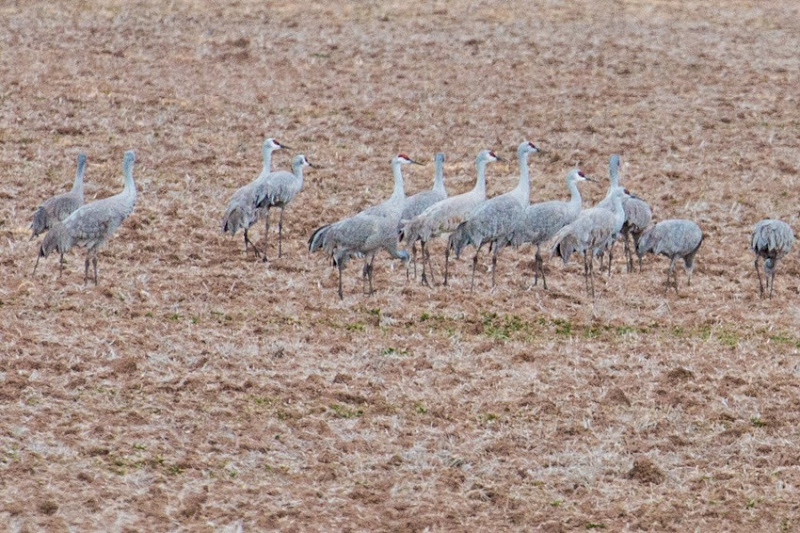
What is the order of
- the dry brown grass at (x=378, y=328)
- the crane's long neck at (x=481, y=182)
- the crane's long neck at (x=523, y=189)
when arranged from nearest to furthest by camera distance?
the dry brown grass at (x=378, y=328), the crane's long neck at (x=523, y=189), the crane's long neck at (x=481, y=182)

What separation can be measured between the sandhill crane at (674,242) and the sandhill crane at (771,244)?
2.17 ft

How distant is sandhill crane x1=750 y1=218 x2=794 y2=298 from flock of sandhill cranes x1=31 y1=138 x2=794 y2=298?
0.01m

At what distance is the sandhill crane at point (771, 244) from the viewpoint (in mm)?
16125

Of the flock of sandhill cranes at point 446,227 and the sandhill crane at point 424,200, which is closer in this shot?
the flock of sandhill cranes at point 446,227

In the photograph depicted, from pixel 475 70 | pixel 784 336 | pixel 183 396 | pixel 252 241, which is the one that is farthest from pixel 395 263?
pixel 475 70

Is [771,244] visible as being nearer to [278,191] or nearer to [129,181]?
[278,191]

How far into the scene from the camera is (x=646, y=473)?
1048cm

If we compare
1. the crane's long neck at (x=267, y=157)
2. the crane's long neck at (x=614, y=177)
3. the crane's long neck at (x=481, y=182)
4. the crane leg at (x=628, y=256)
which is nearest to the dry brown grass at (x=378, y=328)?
the crane leg at (x=628, y=256)

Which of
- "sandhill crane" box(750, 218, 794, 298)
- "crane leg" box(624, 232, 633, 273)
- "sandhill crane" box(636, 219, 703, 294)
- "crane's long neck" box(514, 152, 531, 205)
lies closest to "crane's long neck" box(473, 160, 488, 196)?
"crane's long neck" box(514, 152, 531, 205)

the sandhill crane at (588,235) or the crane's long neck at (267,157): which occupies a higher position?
the crane's long neck at (267,157)

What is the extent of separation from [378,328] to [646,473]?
161 inches

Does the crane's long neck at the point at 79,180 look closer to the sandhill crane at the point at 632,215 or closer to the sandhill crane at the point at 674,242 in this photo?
the sandhill crane at the point at 632,215

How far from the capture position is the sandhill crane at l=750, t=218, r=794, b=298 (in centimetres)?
1612

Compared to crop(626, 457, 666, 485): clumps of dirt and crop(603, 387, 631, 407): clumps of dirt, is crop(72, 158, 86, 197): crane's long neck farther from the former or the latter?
crop(626, 457, 666, 485): clumps of dirt
